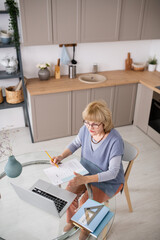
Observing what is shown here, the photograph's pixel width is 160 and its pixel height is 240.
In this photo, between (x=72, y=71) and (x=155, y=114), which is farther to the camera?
(x=72, y=71)

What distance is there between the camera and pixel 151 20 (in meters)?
3.85

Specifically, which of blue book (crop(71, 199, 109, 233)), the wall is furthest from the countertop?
blue book (crop(71, 199, 109, 233))

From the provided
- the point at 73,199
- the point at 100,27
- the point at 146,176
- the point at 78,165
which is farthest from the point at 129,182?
the point at 100,27

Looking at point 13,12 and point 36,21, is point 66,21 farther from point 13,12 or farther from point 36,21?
point 13,12

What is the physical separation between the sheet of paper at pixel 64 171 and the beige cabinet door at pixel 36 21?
193cm

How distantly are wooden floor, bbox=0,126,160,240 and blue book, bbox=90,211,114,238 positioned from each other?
0.50 feet

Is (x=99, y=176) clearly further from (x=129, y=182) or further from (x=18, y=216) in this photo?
(x=129, y=182)

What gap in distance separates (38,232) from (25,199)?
0.27 m

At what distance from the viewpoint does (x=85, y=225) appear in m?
1.58

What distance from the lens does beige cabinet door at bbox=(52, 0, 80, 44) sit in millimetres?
3258

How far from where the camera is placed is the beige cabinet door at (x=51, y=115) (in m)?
3.51

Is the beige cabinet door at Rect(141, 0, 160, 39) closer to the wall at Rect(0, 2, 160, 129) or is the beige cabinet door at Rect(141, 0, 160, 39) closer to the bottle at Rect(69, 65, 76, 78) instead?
the wall at Rect(0, 2, 160, 129)

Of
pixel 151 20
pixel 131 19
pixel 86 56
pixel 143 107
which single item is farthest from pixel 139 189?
pixel 151 20

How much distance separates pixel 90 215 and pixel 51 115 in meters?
2.19
